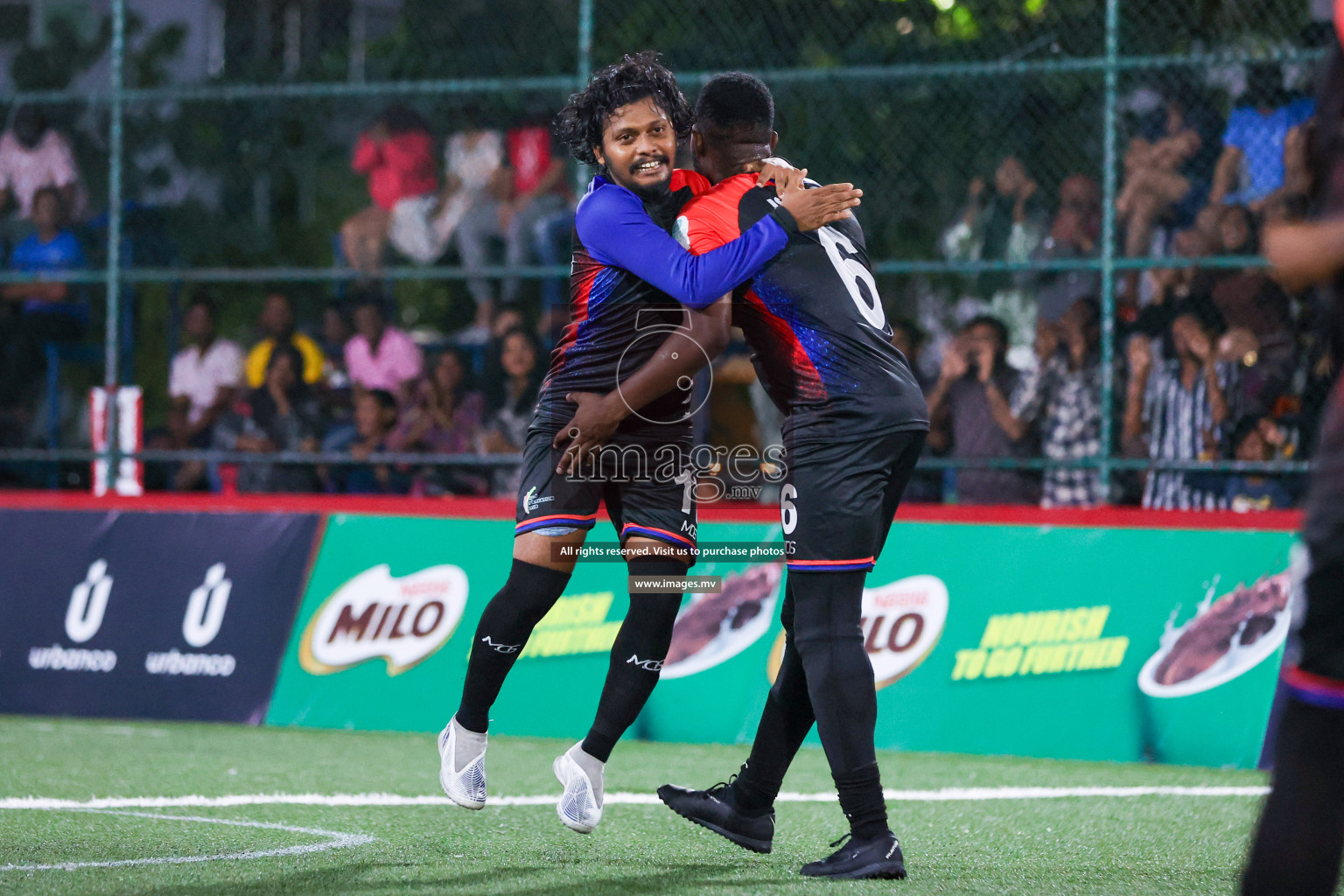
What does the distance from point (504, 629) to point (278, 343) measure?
20.8 ft

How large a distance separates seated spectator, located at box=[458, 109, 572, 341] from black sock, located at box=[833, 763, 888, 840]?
638 cm

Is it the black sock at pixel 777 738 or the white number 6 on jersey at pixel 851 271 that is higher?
the white number 6 on jersey at pixel 851 271

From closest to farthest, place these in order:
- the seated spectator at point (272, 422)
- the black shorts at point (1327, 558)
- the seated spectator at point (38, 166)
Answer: the black shorts at point (1327, 558) < the seated spectator at point (272, 422) < the seated spectator at point (38, 166)

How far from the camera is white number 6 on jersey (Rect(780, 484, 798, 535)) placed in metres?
3.93

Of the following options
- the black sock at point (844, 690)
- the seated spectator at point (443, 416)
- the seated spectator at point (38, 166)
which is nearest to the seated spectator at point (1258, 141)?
the seated spectator at point (443, 416)

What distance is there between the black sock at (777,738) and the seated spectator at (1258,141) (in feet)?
17.1

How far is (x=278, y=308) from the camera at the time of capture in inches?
414

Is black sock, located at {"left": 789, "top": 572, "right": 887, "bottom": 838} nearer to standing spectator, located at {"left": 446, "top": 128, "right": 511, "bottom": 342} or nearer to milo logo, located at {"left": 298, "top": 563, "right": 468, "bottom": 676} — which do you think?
milo logo, located at {"left": 298, "top": 563, "right": 468, "bottom": 676}

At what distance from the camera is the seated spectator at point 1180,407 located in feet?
25.5

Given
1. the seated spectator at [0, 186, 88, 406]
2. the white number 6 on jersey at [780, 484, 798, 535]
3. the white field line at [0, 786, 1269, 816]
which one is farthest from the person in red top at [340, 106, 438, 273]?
the white number 6 on jersey at [780, 484, 798, 535]

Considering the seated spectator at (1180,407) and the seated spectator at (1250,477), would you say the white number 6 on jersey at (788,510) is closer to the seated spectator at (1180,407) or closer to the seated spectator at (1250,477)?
the seated spectator at (1180,407)

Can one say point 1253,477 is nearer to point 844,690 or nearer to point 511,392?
point 511,392

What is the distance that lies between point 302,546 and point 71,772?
2144 millimetres

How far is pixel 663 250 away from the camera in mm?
4090
